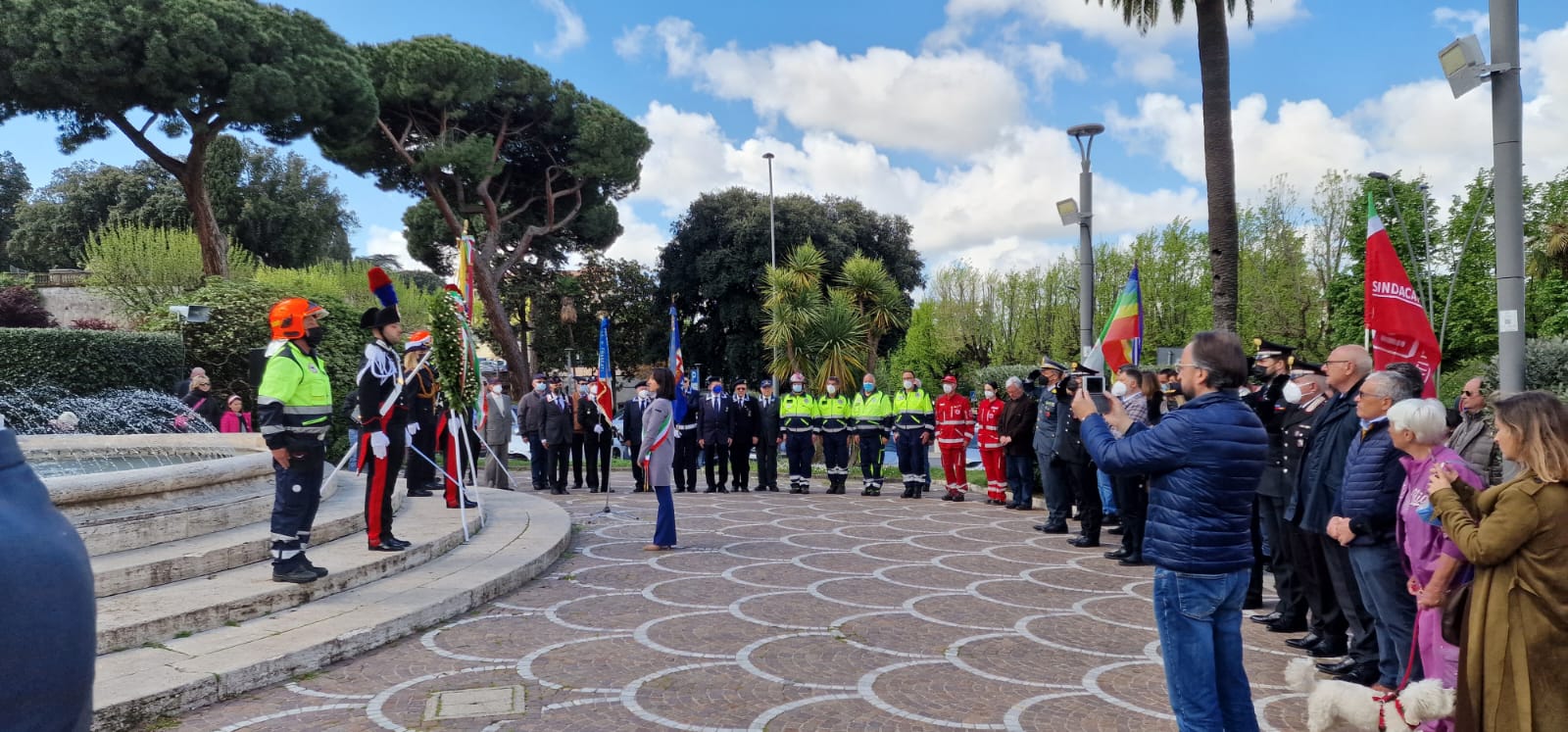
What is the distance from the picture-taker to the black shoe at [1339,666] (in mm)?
5359

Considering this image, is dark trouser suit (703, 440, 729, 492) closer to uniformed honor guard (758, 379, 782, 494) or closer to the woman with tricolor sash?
uniformed honor guard (758, 379, 782, 494)

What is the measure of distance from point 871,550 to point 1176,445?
19.6 ft

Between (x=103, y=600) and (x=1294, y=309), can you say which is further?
(x=1294, y=309)

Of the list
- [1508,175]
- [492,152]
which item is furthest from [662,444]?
[492,152]

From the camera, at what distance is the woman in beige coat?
3109 millimetres

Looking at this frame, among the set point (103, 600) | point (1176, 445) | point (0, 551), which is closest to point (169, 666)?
point (103, 600)

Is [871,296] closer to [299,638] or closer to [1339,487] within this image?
[1339,487]

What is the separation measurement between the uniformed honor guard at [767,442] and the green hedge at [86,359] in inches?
397

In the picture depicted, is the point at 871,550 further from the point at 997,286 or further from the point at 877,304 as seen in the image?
the point at 997,286

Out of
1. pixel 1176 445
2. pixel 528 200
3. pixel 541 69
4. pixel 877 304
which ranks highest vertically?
pixel 541 69

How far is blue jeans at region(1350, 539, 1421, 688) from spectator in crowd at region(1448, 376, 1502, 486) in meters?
2.92

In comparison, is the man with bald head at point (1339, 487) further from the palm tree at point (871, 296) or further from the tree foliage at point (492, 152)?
the tree foliage at point (492, 152)

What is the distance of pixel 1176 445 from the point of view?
3.57 meters

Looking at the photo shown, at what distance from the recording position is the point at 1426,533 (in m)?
4.04
